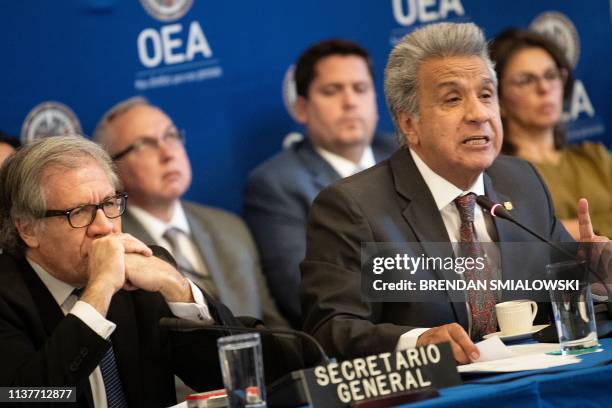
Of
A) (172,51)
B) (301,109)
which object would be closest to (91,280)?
(172,51)

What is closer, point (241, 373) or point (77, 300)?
point (241, 373)

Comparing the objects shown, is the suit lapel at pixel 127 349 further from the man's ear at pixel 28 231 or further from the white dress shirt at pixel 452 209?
the white dress shirt at pixel 452 209

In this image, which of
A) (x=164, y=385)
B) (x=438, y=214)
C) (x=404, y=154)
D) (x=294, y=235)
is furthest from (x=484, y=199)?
(x=294, y=235)

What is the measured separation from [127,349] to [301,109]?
7.90ft

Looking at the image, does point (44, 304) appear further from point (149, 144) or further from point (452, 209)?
point (149, 144)

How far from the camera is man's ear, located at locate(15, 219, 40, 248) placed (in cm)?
279

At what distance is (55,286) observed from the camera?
2.78 metres

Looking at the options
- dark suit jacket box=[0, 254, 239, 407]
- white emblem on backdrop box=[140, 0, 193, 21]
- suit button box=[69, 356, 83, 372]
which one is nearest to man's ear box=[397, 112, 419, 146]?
dark suit jacket box=[0, 254, 239, 407]

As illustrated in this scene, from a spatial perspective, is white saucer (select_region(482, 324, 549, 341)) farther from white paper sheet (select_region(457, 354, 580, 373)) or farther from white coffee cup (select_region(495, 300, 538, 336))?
white paper sheet (select_region(457, 354, 580, 373))

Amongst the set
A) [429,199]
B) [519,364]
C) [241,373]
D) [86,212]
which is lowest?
[519,364]

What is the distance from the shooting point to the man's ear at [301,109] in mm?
4992

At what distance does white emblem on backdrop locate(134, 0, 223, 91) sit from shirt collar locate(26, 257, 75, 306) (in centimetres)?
203

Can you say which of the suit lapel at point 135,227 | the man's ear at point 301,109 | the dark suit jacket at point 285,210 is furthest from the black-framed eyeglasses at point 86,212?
the man's ear at point 301,109

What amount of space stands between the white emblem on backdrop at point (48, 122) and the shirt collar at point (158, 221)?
0.44m
